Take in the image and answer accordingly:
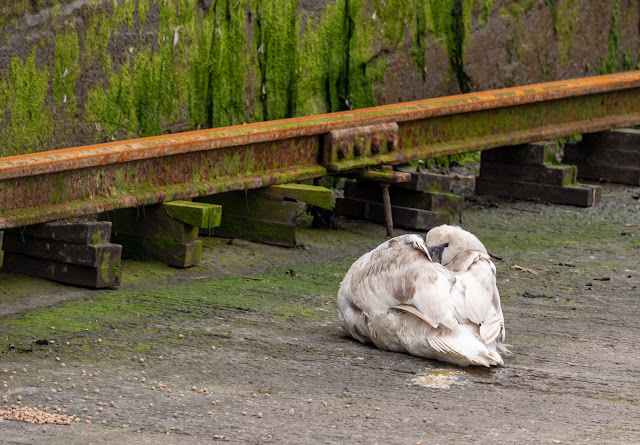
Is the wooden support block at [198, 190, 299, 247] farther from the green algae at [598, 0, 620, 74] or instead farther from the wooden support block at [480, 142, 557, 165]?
the green algae at [598, 0, 620, 74]

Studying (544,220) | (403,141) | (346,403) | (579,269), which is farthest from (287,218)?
(346,403)

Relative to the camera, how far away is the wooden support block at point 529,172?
914 centimetres

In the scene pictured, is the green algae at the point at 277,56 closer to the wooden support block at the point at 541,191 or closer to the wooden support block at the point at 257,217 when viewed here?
the wooden support block at the point at 257,217

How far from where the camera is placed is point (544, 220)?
852 centimetres

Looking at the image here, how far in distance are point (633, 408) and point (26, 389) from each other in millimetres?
2364

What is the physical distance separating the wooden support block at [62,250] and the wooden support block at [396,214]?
2705mm

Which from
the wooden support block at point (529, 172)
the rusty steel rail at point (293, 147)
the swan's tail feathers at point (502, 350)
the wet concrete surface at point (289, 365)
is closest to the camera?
the wet concrete surface at point (289, 365)

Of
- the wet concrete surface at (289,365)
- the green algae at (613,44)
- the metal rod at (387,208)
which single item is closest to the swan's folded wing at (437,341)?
the wet concrete surface at (289,365)

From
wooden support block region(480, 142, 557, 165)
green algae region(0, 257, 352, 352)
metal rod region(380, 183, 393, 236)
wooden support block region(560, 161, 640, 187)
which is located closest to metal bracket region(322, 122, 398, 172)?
metal rod region(380, 183, 393, 236)

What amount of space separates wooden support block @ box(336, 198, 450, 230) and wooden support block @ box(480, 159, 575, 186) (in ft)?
5.70

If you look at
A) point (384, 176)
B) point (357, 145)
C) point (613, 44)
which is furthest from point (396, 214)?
point (613, 44)

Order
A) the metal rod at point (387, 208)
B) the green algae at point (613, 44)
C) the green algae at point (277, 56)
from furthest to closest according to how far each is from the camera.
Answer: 1. the green algae at point (613, 44)
2. the green algae at point (277, 56)
3. the metal rod at point (387, 208)

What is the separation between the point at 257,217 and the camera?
23.4 feet

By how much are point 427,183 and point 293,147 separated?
1155 mm
